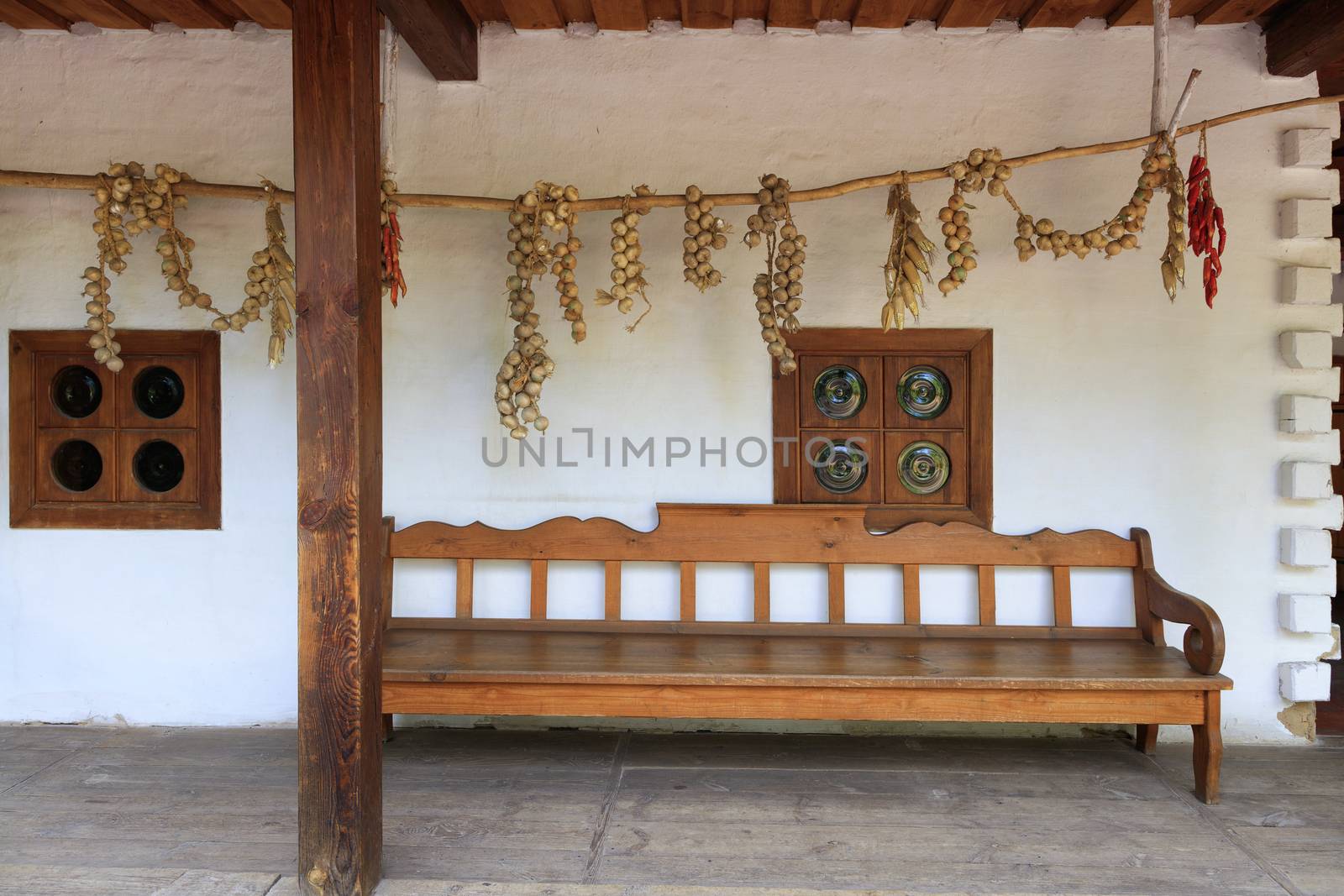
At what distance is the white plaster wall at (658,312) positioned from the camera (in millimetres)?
3535

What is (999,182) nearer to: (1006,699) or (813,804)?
(1006,699)

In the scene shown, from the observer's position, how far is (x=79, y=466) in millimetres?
3779

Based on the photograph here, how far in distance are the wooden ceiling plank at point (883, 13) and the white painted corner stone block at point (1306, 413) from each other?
6.81ft

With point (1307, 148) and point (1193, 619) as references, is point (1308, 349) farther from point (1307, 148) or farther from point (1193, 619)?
point (1193, 619)

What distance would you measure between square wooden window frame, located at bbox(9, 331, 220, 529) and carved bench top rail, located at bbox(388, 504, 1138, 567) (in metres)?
0.86

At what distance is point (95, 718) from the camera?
12.3 ft

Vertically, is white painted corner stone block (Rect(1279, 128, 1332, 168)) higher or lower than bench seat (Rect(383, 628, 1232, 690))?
higher

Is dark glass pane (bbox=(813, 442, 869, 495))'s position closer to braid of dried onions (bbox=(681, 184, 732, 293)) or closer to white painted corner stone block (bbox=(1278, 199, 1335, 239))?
braid of dried onions (bbox=(681, 184, 732, 293))

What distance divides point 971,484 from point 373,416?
91.6 inches

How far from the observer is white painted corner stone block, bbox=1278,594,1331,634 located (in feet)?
11.4

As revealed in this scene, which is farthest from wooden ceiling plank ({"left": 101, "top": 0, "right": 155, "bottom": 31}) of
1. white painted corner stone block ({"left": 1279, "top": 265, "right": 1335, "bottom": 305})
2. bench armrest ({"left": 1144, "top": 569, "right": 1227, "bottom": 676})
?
white painted corner stone block ({"left": 1279, "top": 265, "right": 1335, "bottom": 305})

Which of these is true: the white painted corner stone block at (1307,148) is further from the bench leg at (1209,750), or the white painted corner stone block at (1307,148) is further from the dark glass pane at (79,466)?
the dark glass pane at (79,466)

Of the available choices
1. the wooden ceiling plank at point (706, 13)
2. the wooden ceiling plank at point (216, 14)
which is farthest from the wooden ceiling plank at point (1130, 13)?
the wooden ceiling plank at point (216, 14)

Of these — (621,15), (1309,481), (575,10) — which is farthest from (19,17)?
(1309,481)
